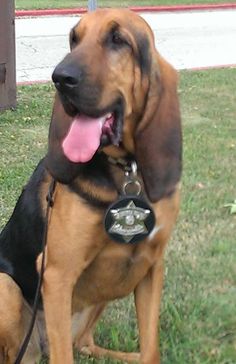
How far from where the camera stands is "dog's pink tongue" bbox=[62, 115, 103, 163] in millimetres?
2936

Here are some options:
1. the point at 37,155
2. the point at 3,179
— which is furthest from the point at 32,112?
the point at 3,179

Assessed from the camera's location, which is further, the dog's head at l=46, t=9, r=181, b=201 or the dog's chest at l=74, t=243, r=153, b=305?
the dog's chest at l=74, t=243, r=153, b=305

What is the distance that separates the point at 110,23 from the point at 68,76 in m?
0.36

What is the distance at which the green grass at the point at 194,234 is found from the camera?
4055mm

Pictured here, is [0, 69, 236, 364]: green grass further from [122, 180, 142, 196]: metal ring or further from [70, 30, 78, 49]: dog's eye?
[70, 30, 78, 49]: dog's eye

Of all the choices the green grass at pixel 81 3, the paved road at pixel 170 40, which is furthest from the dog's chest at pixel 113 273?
the green grass at pixel 81 3

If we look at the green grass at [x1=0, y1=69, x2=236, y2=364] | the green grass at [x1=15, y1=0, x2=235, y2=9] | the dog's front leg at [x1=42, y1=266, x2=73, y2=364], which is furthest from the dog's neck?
the green grass at [x1=15, y1=0, x2=235, y2=9]

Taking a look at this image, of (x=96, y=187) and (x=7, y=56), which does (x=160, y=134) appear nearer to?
(x=96, y=187)

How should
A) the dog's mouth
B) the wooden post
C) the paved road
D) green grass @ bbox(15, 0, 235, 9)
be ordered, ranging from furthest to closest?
1. green grass @ bbox(15, 0, 235, 9)
2. the paved road
3. the wooden post
4. the dog's mouth

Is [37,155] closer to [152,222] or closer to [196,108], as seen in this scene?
[196,108]

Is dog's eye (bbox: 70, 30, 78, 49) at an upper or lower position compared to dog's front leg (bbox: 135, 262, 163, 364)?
upper

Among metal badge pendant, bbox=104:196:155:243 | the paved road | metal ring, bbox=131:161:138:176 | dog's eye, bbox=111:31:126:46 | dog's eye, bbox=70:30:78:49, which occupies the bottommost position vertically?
the paved road

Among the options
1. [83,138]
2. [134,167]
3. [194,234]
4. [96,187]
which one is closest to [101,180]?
[96,187]

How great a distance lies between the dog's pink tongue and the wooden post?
563 cm
